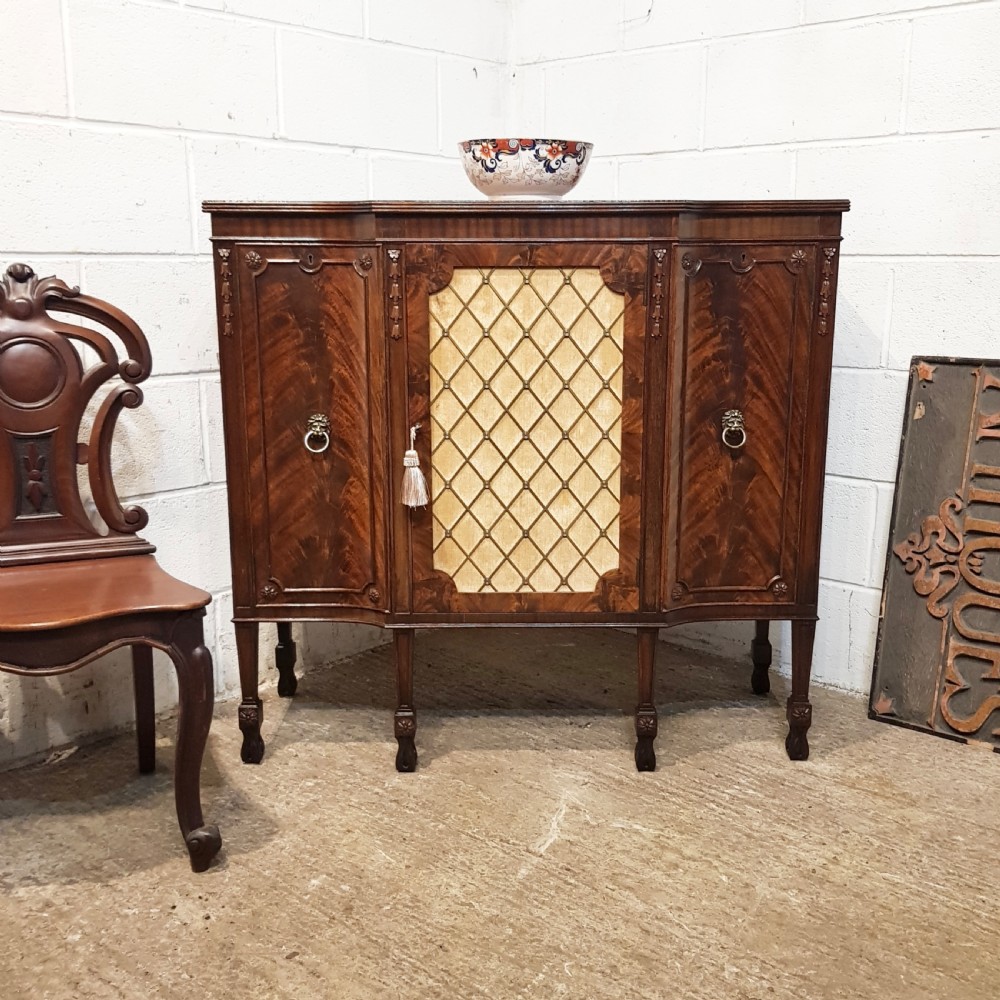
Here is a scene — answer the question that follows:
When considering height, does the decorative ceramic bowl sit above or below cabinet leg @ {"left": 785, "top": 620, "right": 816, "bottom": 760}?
above

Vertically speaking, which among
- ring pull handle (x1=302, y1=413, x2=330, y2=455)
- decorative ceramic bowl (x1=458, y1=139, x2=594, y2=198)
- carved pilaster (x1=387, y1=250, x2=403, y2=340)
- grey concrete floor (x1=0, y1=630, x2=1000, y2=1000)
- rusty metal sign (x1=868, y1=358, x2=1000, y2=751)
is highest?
decorative ceramic bowl (x1=458, y1=139, x2=594, y2=198)

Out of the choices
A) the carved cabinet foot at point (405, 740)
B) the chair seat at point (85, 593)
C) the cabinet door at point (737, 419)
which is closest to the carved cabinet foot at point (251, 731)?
the carved cabinet foot at point (405, 740)

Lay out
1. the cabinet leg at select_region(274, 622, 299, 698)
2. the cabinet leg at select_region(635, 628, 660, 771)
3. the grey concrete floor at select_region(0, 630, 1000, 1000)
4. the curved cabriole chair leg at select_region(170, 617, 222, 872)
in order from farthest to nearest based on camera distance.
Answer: the cabinet leg at select_region(274, 622, 299, 698) < the cabinet leg at select_region(635, 628, 660, 771) < the curved cabriole chair leg at select_region(170, 617, 222, 872) < the grey concrete floor at select_region(0, 630, 1000, 1000)

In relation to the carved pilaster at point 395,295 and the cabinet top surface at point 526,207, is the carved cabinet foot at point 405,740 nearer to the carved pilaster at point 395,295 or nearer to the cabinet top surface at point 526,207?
the carved pilaster at point 395,295

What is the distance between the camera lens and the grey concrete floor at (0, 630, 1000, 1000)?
4.97 feet

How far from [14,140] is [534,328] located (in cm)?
106

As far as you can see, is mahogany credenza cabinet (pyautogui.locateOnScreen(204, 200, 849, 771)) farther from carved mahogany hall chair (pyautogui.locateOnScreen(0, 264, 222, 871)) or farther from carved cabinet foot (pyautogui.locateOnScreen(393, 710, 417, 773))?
carved mahogany hall chair (pyautogui.locateOnScreen(0, 264, 222, 871))

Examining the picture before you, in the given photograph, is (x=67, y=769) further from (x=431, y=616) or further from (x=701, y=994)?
(x=701, y=994)

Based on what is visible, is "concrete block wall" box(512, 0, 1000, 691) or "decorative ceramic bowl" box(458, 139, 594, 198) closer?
"decorative ceramic bowl" box(458, 139, 594, 198)

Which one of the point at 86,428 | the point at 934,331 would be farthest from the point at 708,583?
the point at 86,428

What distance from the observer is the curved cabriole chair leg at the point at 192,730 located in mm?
1672

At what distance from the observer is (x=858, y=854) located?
1.80m

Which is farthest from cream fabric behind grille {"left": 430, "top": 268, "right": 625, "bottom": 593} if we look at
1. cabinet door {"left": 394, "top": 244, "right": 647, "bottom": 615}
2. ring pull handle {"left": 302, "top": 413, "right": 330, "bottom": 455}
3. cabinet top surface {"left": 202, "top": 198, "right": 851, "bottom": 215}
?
ring pull handle {"left": 302, "top": 413, "right": 330, "bottom": 455}

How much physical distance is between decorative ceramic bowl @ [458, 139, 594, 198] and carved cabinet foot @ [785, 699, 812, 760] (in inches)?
45.0
